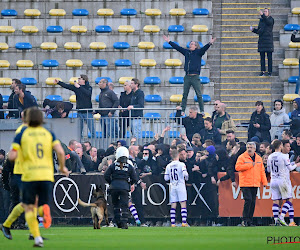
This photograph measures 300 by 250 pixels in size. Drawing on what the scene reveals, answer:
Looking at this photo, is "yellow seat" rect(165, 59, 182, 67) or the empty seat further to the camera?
the empty seat

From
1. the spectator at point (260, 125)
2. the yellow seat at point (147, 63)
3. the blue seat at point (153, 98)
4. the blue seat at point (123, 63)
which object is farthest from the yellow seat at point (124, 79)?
the spectator at point (260, 125)

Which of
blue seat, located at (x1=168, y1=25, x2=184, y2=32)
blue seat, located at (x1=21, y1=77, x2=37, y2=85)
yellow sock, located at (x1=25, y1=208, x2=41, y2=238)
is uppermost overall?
blue seat, located at (x1=168, y1=25, x2=184, y2=32)

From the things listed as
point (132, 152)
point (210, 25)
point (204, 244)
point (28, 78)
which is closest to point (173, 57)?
point (210, 25)

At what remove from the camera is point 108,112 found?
23578mm

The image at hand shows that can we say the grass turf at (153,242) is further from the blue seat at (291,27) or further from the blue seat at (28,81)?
the blue seat at (291,27)

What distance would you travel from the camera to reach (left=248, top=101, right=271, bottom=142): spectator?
73.3 ft

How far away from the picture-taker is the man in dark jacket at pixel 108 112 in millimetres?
23078

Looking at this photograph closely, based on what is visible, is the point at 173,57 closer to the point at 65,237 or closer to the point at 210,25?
the point at 210,25

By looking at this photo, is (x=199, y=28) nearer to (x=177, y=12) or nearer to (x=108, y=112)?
→ (x=177, y=12)

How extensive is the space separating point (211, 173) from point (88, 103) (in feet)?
16.0

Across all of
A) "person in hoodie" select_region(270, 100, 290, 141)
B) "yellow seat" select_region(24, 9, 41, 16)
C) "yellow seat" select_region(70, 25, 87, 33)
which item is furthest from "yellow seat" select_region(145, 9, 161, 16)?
"person in hoodie" select_region(270, 100, 290, 141)

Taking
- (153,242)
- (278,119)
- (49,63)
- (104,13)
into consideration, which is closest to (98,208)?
(153,242)

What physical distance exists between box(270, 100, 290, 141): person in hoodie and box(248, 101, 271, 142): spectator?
0.74 metres

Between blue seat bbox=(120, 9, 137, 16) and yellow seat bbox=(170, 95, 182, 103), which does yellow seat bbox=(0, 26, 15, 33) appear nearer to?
blue seat bbox=(120, 9, 137, 16)
